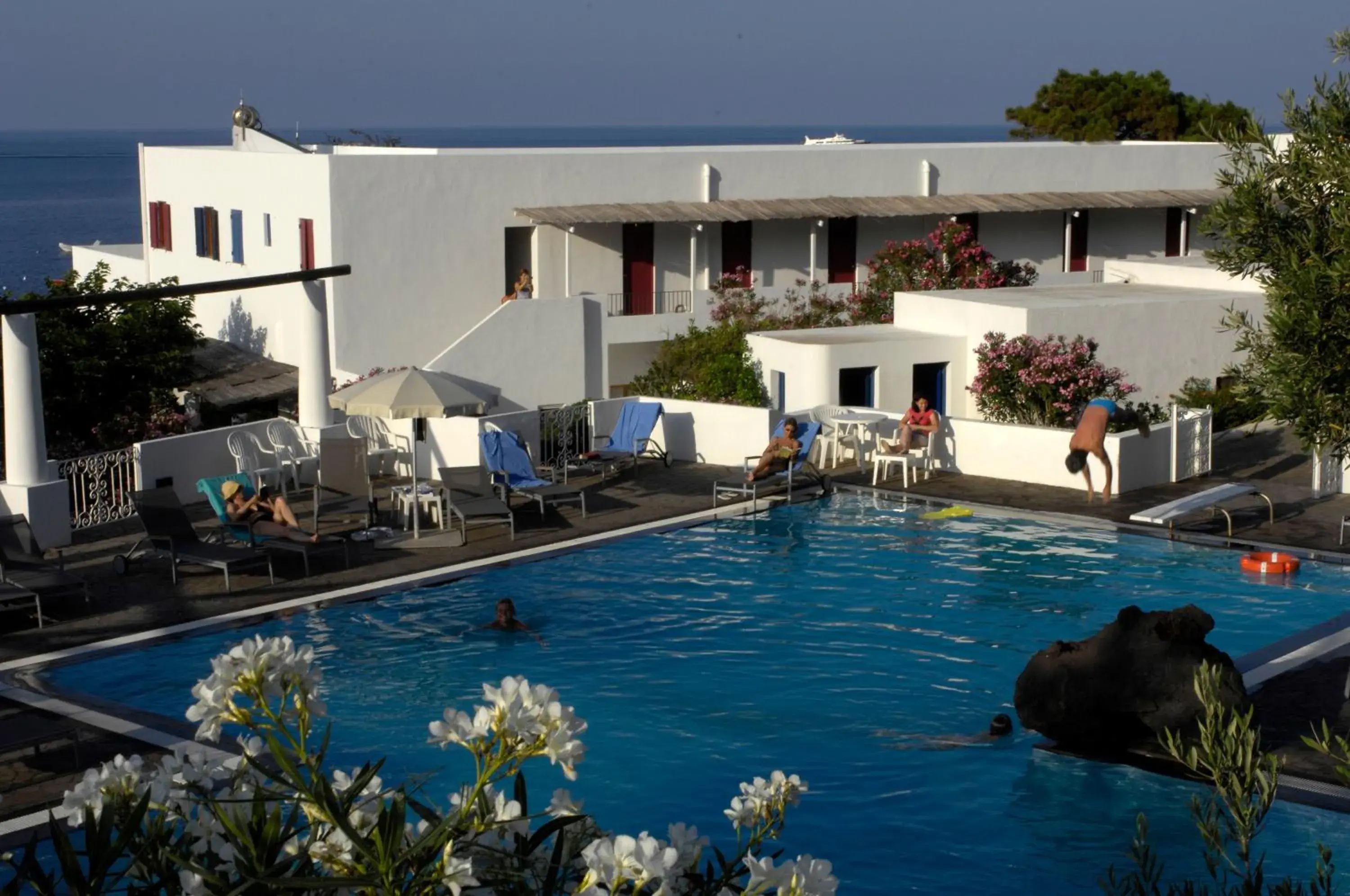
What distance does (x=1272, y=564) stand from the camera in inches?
650

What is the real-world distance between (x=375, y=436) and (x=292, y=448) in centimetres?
144

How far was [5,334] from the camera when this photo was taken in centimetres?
1677

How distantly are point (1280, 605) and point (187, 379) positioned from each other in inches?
→ 723

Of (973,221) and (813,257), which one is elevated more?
(973,221)

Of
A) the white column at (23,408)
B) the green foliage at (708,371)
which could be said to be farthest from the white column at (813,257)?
the white column at (23,408)

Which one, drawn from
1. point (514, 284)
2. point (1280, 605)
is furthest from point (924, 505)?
point (514, 284)

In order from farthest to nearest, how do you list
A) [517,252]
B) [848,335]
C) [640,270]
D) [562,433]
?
[640,270] < [517,252] < [848,335] < [562,433]

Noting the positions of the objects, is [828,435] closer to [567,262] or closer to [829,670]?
[567,262]

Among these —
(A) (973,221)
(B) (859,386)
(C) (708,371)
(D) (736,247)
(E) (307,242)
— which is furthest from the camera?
(A) (973,221)

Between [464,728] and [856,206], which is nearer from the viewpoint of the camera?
[464,728]

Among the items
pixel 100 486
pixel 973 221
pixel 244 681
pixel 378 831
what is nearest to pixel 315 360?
pixel 100 486

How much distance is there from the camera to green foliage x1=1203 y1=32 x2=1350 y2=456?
9922 mm

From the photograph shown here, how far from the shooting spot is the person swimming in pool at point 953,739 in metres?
11.9

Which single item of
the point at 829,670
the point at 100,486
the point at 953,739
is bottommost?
the point at 953,739
